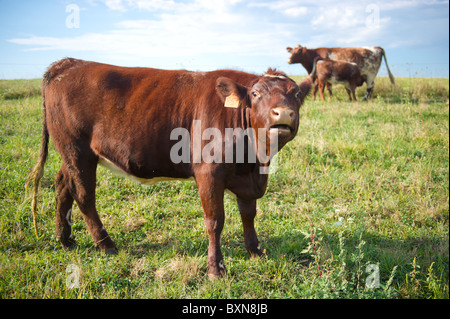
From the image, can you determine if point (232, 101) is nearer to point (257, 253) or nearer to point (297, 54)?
point (257, 253)

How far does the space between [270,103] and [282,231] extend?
1961 mm

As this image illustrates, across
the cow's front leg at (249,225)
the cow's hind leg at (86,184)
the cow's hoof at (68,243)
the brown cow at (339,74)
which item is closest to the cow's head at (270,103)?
the cow's front leg at (249,225)

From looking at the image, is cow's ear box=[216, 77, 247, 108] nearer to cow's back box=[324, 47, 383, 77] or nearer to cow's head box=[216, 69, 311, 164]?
cow's head box=[216, 69, 311, 164]

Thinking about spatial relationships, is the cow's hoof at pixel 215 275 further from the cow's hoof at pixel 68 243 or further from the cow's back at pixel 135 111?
the cow's hoof at pixel 68 243

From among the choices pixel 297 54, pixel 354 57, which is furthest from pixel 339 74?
pixel 297 54

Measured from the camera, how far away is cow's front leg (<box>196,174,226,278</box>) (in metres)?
3.27

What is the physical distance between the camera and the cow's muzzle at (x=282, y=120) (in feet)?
9.18

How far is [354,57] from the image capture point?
15258 millimetres

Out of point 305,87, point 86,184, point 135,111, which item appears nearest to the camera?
point 135,111

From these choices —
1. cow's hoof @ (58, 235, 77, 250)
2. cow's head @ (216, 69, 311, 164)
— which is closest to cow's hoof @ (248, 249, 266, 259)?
cow's head @ (216, 69, 311, 164)

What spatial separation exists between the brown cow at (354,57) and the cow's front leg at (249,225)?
1159 cm

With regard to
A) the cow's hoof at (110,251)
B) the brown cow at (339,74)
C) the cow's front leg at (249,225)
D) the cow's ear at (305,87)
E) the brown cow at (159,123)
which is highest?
the brown cow at (339,74)

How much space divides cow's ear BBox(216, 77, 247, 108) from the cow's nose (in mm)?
444
